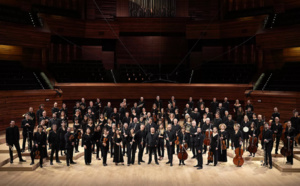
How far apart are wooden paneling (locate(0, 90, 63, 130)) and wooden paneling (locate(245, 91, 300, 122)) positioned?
9955mm

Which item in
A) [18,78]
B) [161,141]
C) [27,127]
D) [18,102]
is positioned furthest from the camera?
[18,78]

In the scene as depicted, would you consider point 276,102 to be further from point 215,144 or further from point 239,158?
point 215,144

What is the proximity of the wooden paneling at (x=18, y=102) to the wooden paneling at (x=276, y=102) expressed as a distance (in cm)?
996

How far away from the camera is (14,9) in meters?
15.5

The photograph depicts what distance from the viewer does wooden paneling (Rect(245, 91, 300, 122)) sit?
13.0 metres

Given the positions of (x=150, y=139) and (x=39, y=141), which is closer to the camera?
(x=39, y=141)

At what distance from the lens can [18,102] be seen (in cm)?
1331

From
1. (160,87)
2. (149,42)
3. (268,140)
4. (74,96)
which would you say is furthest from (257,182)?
(149,42)

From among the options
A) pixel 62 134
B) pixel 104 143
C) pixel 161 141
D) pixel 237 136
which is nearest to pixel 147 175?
pixel 161 141

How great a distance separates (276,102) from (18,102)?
462 inches

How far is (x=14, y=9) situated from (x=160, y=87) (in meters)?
8.71

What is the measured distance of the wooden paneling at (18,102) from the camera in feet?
41.9

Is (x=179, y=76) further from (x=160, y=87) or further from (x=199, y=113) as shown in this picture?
(x=199, y=113)

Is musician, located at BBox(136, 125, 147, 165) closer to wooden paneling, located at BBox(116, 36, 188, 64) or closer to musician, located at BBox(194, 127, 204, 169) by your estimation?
musician, located at BBox(194, 127, 204, 169)
